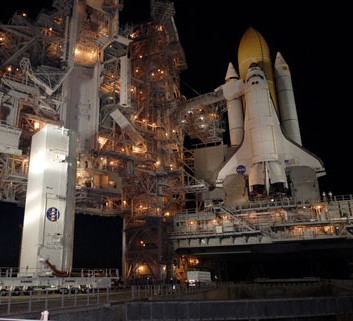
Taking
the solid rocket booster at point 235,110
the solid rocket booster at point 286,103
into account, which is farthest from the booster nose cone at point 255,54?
the solid rocket booster at point 235,110

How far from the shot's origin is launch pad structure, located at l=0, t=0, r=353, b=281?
119 ft

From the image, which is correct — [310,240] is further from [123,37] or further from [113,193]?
[123,37]

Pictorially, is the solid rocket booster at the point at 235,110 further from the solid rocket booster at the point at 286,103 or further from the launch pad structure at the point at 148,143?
the solid rocket booster at the point at 286,103

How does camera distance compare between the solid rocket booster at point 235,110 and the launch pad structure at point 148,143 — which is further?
the solid rocket booster at point 235,110

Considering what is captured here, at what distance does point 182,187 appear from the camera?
46750mm

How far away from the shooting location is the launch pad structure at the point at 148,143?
36.4 m

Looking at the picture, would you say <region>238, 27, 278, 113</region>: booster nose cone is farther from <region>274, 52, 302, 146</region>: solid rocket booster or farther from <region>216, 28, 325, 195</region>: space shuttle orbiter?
<region>274, 52, 302, 146</region>: solid rocket booster

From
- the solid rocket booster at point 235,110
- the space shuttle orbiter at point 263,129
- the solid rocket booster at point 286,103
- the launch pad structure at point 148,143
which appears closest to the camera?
the launch pad structure at point 148,143

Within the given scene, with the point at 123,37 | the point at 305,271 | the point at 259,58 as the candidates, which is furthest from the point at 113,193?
the point at 305,271

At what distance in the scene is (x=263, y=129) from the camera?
1689 inches

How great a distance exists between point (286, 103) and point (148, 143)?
67.9 ft

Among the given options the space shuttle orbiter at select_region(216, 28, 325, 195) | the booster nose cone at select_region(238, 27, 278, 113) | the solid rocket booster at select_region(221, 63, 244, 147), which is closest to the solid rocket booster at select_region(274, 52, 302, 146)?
the space shuttle orbiter at select_region(216, 28, 325, 195)

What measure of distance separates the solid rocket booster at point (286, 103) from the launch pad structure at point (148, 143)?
16cm

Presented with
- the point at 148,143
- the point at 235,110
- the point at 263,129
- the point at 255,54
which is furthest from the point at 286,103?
the point at 148,143
